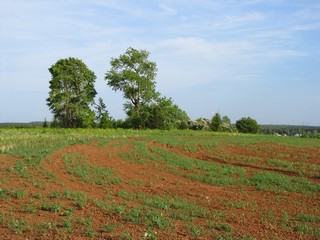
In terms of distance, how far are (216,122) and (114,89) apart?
18015 mm

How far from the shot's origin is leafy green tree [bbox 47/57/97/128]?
5728cm

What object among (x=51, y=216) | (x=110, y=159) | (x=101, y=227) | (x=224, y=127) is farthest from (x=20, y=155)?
(x=224, y=127)

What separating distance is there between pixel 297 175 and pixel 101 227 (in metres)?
11.1

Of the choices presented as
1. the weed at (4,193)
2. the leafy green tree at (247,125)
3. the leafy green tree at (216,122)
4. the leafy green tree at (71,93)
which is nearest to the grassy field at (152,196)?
the weed at (4,193)

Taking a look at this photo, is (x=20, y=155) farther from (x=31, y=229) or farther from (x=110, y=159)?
(x=31, y=229)

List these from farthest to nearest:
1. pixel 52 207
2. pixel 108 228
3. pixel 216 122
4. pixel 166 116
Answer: pixel 216 122
pixel 166 116
pixel 52 207
pixel 108 228

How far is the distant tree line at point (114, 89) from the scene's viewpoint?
57.8 metres

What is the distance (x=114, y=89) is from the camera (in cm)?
6134

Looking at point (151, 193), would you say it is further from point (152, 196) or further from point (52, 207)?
point (52, 207)

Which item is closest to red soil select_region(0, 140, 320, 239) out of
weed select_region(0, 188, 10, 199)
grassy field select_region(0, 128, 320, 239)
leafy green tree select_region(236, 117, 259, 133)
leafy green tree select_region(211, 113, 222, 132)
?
grassy field select_region(0, 128, 320, 239)

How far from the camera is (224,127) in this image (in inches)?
2749

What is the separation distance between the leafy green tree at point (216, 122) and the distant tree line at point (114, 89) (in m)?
6.35

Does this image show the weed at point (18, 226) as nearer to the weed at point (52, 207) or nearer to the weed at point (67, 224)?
the weed at point (67, 224)

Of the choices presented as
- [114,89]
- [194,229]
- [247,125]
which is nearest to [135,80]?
[114,89]
